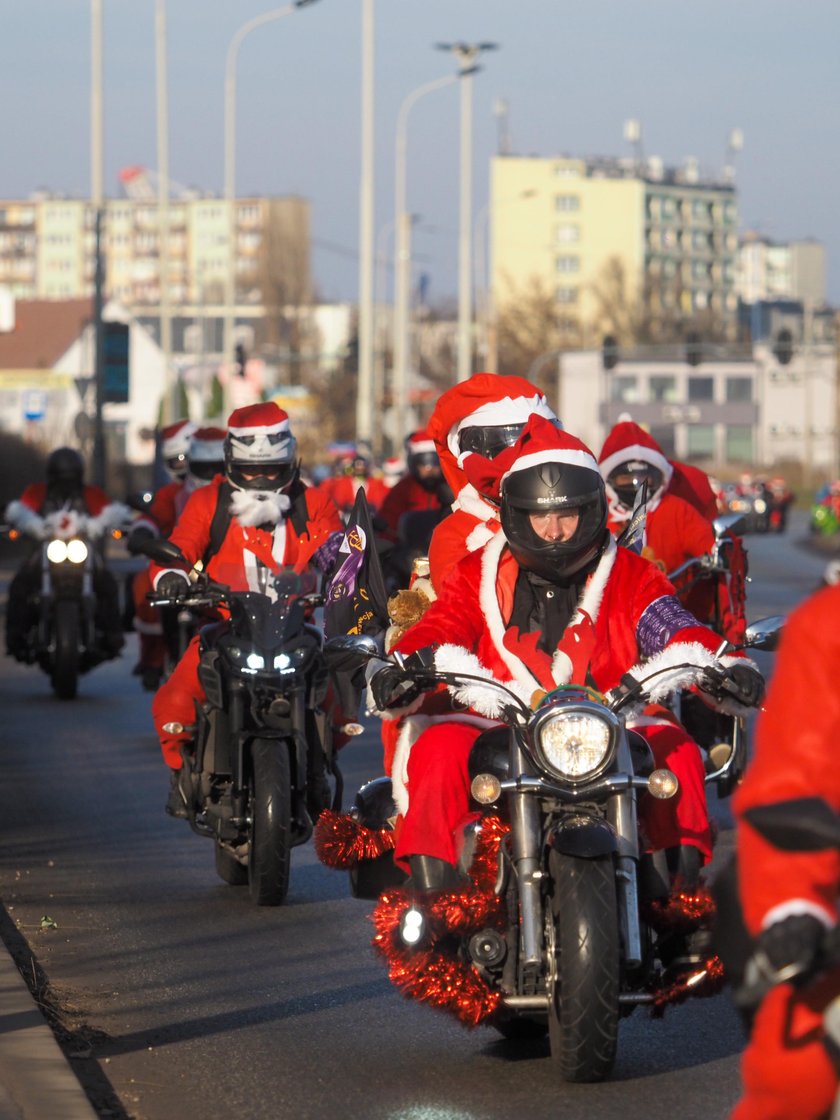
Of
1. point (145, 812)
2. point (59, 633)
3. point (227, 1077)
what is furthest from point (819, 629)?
point (59, 633)

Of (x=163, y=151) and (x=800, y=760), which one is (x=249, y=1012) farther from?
(x=163, y=151)

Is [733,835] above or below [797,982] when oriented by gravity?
below

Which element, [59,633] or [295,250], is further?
[295,250]

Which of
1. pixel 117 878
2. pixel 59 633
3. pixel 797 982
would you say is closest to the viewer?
pixel 797 982

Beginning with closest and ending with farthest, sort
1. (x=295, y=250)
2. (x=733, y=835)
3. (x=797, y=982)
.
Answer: (x=797, y=982), (x=733, y=835), (x=295, y=250)

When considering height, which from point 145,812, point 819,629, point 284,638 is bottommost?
point 145,812

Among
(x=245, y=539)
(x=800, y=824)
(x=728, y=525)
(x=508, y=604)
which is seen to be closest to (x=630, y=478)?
(x=728, y=525)

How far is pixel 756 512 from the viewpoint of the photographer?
13945mm

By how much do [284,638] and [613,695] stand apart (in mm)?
3114

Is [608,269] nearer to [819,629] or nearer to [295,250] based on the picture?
A: [295,250]

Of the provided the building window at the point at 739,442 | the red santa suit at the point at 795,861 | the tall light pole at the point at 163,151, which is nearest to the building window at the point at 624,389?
the building window at the point at 739,442

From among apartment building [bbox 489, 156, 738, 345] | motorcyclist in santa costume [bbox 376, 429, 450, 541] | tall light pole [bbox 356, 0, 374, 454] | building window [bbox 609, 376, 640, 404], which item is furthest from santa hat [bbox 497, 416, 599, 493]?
apartment building [bbox 489, 156, 738, 345]

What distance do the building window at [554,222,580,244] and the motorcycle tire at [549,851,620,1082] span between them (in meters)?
163

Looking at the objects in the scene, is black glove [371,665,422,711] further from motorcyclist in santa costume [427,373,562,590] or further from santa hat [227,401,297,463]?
santa hat [227,401,297,463]
